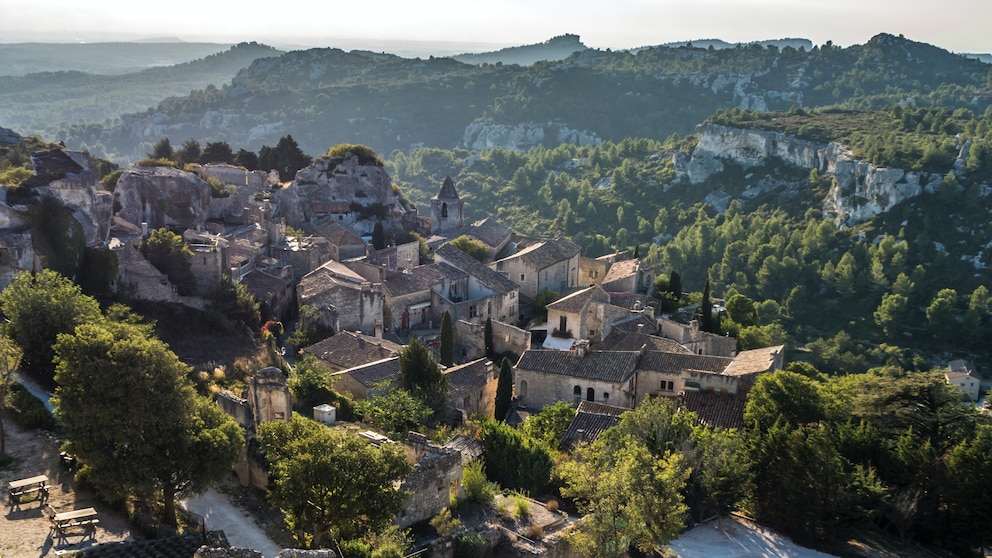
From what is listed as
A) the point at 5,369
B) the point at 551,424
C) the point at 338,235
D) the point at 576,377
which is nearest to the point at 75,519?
the point at 5,369

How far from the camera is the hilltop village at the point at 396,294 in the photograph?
30.3 m

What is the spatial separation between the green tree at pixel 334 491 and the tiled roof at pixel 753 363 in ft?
65.1

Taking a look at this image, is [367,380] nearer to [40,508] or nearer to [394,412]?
[394,412]

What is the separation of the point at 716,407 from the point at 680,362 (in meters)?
3.77

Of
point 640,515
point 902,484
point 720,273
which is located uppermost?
point 640,515

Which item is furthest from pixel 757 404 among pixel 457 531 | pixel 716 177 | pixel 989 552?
pixel 716 177

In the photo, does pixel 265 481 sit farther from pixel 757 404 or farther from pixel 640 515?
pixel 757 404

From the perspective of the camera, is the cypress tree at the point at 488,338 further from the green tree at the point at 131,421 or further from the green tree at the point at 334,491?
the green tree at the point at 131,421

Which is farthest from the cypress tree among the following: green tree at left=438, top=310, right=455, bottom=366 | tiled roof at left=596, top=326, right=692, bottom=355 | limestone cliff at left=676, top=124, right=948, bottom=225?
limestone cliff at left=676, top=124, right=948, bottom=225

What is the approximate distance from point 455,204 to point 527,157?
84774 millimetres

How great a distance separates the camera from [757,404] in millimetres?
29922

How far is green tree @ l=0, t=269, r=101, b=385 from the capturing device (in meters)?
23.5

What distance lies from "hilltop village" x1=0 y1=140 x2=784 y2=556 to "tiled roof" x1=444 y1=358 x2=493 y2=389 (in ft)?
0.23

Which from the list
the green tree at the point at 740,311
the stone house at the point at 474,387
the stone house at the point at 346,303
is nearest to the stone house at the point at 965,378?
the green tree at the point at 740,311
